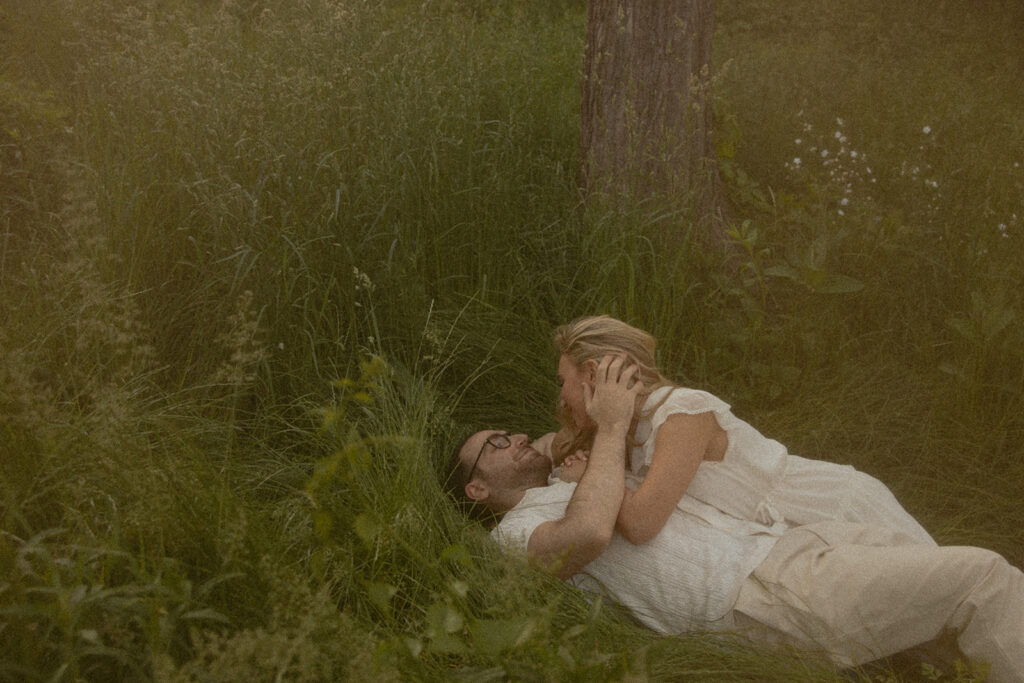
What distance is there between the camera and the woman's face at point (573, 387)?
2.68 meters

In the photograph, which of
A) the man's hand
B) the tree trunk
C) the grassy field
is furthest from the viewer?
the tree trunk

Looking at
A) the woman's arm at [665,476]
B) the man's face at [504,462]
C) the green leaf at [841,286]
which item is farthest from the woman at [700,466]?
the green leaf at [841,286]

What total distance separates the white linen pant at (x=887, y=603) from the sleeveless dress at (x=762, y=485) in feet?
0.73

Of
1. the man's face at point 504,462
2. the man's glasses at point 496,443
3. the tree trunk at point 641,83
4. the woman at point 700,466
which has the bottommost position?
the man's face at point 504,462

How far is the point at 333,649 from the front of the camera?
69.3 inches

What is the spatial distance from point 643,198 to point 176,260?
187cm

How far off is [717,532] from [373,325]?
4.56ft

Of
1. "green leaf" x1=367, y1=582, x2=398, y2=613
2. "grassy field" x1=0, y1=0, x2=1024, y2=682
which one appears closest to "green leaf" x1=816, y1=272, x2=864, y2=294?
"grassy field" x1=0, y1=0, x2=1024, y2=682

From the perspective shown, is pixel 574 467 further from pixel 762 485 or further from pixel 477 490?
pixel 762 485

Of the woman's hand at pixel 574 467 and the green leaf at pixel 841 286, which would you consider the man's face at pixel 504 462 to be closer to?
the woman's hand at pixel 574 467

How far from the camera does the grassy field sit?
74.6 inches

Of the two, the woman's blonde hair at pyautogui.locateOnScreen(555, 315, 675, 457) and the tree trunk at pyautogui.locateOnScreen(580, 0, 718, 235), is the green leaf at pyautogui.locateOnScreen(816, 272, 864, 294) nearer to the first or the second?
the tree trunk at pyautogui.locateOnScreen(580, 0, 718, 235)

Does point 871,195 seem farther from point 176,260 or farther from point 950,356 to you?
point 176,260

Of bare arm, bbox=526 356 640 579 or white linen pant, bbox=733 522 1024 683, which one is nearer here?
white linen pant, bbox=733 522 1024 683
